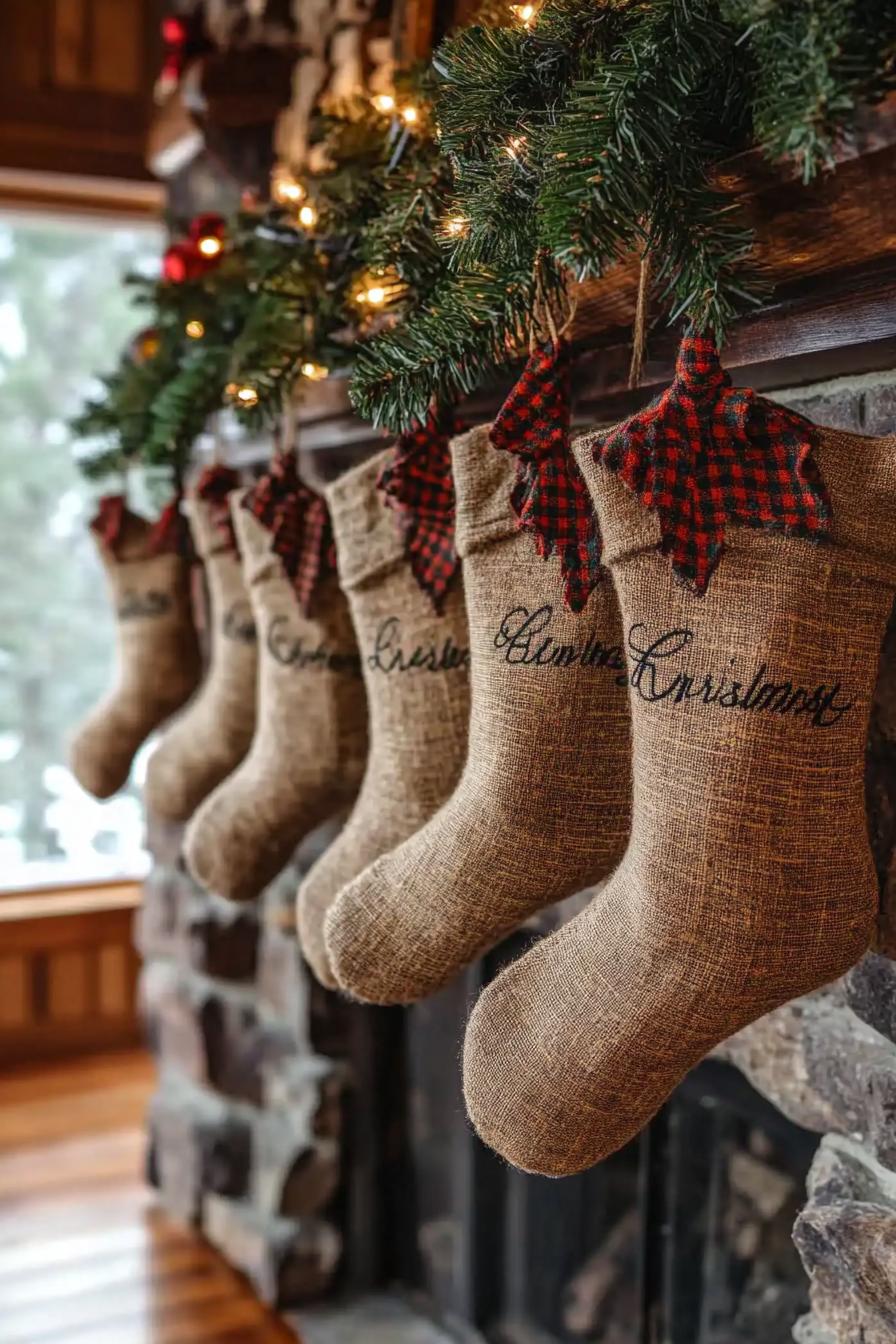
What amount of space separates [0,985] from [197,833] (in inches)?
62.6

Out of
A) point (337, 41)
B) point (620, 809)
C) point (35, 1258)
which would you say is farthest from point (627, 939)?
point (35, 1258)

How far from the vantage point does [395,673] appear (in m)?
1.10

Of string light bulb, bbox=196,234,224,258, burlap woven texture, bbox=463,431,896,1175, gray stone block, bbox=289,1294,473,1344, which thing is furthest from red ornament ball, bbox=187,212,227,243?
gray stone block, bbox=289,1294,473,1344

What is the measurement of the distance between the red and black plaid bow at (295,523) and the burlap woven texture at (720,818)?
1.62ft

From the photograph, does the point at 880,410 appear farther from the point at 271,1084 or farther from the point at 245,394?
the point at 271,1084

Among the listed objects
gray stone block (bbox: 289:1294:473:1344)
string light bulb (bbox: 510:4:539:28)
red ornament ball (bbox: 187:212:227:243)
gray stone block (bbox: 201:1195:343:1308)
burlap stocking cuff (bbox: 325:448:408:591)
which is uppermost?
red ornament ball (bbox: 187:212:227:243)

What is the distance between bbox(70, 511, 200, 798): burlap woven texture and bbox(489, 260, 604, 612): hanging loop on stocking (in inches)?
38.6

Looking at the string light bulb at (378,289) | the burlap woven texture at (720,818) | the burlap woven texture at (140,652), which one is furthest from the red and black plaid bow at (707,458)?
the burlap woven texture at (140,652)

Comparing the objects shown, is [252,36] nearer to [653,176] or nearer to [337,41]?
[337,41]

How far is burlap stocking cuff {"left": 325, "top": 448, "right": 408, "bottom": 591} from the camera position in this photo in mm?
1102

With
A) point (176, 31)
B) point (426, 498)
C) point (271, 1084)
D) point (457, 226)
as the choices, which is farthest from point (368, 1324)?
point (176, 31)

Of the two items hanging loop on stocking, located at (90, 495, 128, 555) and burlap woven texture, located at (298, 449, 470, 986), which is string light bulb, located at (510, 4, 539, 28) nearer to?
burlap woven texture, located at (298, 449, 470, 986)

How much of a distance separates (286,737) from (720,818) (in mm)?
624

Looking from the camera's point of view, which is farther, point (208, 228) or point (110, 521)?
point (110, 521)
